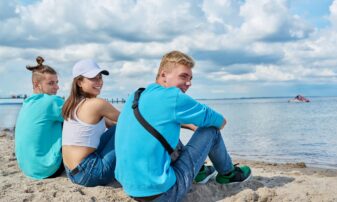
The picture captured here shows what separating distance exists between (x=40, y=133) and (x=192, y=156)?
1894 mm

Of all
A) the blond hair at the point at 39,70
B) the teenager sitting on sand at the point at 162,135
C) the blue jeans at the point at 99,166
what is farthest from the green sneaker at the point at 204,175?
the blond hair at the point at 39,70

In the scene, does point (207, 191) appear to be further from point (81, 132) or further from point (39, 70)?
point (39, 70)

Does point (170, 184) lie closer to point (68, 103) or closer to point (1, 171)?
point (68, 103)

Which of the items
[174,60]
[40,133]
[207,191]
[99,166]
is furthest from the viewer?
[40,133]

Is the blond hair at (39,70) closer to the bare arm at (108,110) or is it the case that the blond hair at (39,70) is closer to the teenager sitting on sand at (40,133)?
the teenager sitting on sand at (40,133)

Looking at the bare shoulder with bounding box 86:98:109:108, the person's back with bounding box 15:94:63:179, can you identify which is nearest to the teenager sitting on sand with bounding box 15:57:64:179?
the person's back with bounding box 15:94:63:179

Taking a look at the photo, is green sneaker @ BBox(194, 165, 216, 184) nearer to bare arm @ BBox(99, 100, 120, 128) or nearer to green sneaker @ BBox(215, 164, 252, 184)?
green sneaker @ BBox(215, 164, 252, 184)

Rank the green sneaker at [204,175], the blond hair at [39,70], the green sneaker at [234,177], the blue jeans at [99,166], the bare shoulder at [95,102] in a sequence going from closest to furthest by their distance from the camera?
the bare shoulder at [95,102] < the blue jeans at [99,166] < the green sneaker at [234,177] < the green sneaker at [204,175] < the blond hair at [39,70]

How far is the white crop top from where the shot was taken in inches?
151

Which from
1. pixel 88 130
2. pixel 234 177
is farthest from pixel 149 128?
pixel 234 177

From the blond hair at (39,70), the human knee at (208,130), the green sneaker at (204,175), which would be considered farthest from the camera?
the blond hair at (39,70)

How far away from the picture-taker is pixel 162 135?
3123mm

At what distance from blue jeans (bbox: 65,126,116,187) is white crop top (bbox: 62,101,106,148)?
12 cm

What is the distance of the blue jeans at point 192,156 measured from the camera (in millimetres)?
3411
